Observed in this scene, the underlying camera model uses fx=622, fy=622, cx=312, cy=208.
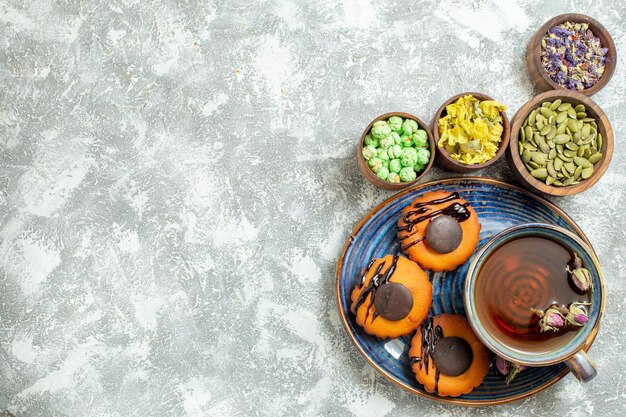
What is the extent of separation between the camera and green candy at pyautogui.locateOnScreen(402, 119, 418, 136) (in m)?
1.53

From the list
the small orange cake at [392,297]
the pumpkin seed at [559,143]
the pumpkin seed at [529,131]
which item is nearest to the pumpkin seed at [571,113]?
the pumpkin seed at [559,143]

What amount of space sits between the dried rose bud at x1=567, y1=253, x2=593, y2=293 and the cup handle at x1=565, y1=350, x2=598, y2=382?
0.15 m

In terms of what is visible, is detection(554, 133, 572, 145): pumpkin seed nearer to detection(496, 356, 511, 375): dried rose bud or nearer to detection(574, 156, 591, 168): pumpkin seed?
detection(574, 156, 591, 168): pumpkin seed

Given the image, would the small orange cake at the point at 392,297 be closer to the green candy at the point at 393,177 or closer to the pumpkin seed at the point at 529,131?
the green candy at the point at 393,177

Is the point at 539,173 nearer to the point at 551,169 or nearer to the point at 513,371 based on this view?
the point at 551,169

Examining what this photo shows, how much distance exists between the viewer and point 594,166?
60.7 inches

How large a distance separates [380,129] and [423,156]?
0.41 feet

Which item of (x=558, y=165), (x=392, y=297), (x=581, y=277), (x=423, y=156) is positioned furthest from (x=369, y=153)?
(x=581, y=277)

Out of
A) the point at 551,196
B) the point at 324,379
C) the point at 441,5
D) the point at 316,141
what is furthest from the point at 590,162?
the point at 324,379

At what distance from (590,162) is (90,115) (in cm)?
134

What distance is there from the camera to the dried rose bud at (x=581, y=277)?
4.64 feet

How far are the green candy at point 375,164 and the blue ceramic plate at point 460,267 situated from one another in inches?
3.6

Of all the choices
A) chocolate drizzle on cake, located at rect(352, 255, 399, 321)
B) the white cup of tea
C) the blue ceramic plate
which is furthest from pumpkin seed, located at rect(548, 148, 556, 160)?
chocolate drizzle on cake, located at rect(352, 255, 399, 321)

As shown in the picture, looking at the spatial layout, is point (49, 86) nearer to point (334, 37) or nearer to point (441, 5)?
point (334, 37)
